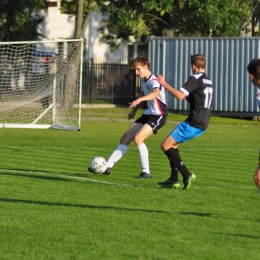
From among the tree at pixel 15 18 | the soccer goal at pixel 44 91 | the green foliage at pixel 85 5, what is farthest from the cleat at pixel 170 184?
the green foliage at pixel 85 5

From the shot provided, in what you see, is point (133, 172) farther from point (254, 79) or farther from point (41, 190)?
point (254, 79)

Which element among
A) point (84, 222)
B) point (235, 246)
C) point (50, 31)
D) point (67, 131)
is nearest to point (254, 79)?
point (235, 246)

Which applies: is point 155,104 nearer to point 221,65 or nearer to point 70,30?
point 221,65

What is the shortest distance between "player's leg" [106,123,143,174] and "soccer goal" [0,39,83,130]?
10.3 metres

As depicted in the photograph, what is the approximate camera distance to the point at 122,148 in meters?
13.6

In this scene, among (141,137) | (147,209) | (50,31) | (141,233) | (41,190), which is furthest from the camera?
(50,31)

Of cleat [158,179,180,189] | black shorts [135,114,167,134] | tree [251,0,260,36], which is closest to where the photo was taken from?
cleat [158,179,180,189]

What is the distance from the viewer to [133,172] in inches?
579

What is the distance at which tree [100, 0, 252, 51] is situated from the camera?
39281 millimetres

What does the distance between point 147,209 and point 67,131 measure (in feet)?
50.2

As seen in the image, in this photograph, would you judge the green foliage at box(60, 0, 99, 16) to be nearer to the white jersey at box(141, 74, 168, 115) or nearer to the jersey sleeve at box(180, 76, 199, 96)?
the white jersey at box(141, 74, 168, 115)

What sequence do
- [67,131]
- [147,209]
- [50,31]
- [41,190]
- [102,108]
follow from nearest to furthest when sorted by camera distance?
[147,209]
[41,190]
[67,131]
[102,108]
[50,31]

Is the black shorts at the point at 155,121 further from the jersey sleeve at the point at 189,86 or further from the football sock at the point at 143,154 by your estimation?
the jersey sleeve at the point at 189,86

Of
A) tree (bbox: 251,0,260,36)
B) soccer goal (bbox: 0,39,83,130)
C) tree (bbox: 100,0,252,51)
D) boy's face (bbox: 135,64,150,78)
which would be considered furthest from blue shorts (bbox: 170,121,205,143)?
tree (bbox: 251,0,260,36)
